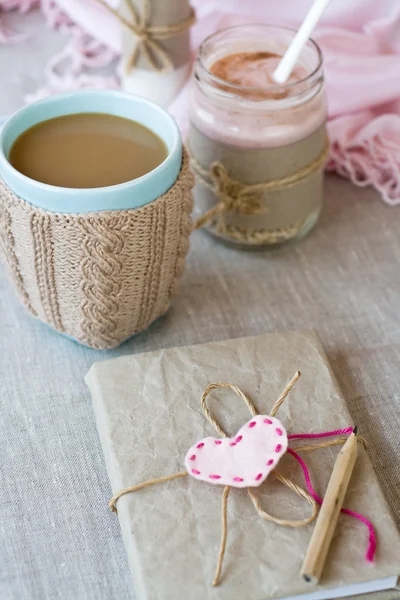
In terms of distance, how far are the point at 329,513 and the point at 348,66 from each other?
1.81ft

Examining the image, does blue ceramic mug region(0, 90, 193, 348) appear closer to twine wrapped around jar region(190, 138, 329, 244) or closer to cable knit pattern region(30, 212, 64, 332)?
cable knit pattern region(30, 212, 64, 332)

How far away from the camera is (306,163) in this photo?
759mm

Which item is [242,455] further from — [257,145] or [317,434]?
[257,145]

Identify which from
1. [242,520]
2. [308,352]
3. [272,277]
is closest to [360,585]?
[242,520]

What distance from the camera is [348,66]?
0.89m

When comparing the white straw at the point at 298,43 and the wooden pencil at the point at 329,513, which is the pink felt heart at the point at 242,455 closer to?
the wooden pencil at the point at 329,513

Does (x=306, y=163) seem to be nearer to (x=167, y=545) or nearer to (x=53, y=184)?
(x=53, y=184)

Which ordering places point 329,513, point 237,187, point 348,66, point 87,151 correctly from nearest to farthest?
point 329,513 → point 87,151 → point 237,187 → point 348,66

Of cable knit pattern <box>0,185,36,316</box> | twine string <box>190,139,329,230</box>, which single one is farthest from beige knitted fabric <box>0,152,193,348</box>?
twine string <box>190,139,329,230</box>

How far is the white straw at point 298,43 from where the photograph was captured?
688mm

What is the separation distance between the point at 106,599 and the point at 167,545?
59mm

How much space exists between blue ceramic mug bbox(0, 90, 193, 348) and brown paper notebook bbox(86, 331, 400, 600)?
54mm

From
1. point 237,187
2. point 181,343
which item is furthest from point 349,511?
point 237,187

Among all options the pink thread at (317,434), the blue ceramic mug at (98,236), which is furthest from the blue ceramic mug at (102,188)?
the pink thread at (317,434)
